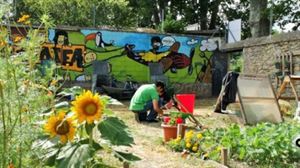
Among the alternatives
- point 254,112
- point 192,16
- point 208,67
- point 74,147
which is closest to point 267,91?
point 254,112

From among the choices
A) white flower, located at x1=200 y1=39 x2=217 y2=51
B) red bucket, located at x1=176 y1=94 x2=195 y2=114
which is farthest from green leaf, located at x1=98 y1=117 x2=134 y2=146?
white flower, located at x1=200 y1=39 x2=217 y2=51

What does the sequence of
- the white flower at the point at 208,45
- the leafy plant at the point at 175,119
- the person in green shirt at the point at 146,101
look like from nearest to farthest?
the leafy plant at the point at 175,119 < the person in green shirt at the point at 146,101 < the white flower at the point at 208,45

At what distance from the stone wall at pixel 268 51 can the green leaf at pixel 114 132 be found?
419 inches

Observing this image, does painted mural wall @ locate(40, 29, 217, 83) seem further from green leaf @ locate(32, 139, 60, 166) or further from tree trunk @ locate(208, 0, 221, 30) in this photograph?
green leaf @ locate(32, 139, 60, 166)

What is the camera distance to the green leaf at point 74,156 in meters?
1.81

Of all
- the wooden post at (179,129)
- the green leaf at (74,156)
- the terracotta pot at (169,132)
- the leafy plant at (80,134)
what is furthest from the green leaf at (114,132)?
the terracotta pot at (169,132)

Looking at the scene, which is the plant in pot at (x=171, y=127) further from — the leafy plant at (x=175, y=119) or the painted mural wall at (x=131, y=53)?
the painted mural wall at (x=131, y=53)

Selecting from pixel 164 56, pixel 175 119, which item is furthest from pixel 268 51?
pixel 175 119

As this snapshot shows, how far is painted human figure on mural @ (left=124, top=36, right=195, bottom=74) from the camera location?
15.3m

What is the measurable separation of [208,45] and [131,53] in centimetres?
349

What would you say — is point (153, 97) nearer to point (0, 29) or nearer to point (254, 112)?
point (254, 112)

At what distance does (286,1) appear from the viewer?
1903 cm

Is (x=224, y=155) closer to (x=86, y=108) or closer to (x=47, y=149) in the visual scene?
(x=47, y=149)

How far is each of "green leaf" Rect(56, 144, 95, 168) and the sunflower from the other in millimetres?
52
